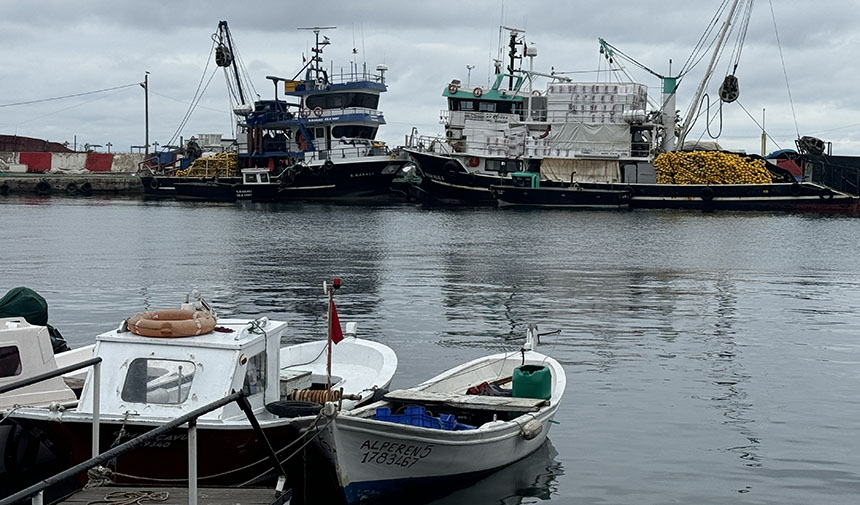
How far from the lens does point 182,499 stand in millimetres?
10188

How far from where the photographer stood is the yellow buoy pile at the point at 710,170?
8106 cm

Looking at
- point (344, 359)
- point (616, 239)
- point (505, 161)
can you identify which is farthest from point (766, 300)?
point (505, 161)

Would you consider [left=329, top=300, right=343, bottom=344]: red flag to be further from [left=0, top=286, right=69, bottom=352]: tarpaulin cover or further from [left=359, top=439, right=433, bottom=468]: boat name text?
[left=0, top=286, right=69, bottom=352]: tarpaulin cover

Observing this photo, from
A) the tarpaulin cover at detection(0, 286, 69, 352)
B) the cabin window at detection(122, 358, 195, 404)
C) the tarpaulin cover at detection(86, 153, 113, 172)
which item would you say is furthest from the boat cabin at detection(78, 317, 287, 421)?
the tarpaulin cover at detection(86, 153, 113, 172)

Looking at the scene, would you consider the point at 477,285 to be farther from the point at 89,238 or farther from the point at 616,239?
the point at 89,238

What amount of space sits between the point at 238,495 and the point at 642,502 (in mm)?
5724

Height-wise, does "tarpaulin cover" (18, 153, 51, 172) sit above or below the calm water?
above

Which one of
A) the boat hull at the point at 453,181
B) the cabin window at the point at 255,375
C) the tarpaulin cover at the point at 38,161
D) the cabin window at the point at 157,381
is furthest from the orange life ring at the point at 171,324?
the tarpaulin cover at the point at 38,161

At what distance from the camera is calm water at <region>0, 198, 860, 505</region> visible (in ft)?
49.0

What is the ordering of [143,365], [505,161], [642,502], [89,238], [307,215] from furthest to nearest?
[505,161]
[307,215]
[89,238]
[642,502]
[143,365]

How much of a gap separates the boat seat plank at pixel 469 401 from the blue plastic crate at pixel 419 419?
0.18m

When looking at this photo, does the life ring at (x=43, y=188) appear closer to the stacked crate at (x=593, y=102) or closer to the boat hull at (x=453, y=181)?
the boat hull at (x=453, y=181)

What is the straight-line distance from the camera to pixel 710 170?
3201 inches

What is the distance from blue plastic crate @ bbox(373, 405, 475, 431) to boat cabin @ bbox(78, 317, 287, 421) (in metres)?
1.93
